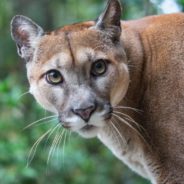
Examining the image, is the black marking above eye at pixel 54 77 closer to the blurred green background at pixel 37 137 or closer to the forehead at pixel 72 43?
the forehead at pixel 72 43

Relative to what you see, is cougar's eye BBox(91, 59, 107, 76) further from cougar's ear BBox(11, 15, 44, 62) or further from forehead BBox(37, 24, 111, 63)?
cougar's ear BBox(11, 15, 44, 62)

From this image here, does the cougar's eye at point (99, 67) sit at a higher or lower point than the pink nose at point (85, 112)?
higher

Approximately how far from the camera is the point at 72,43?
178 inches

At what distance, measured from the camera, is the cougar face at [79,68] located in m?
4.30

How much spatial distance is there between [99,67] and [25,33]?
65cm

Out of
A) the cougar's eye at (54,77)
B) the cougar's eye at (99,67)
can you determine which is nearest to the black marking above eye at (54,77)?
the cougar's eye at (54,77)

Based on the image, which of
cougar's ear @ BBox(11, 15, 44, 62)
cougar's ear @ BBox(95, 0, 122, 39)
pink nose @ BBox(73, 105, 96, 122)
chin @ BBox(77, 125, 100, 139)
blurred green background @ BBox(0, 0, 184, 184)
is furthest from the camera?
blurred green background @ BBox(0, 0, 184, 184)

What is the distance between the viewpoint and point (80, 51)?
443 centimetres

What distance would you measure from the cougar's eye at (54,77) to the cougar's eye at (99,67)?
0.21 meters

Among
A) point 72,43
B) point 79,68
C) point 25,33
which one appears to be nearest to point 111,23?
point 72,43

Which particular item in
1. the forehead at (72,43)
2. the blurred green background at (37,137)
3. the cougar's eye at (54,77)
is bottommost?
the blurred green background at (37,137)

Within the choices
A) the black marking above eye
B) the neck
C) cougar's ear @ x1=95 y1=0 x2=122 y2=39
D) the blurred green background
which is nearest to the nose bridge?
the black marking above eye

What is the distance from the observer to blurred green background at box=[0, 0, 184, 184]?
22.7ft

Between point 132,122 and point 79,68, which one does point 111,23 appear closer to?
point 79,68
